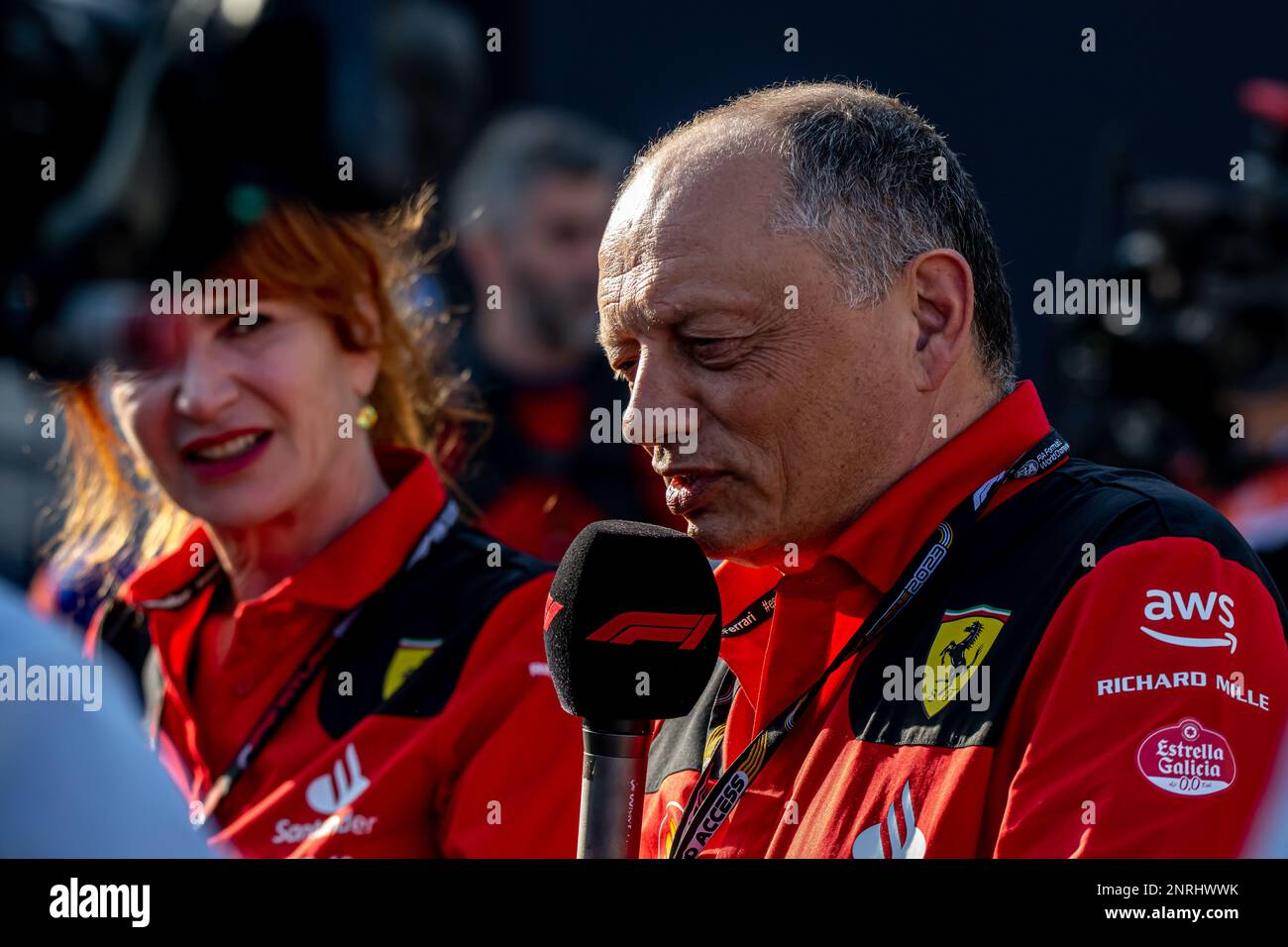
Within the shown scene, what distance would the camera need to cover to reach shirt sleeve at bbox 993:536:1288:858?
1472mm

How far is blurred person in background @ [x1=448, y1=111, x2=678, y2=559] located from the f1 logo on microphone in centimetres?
239

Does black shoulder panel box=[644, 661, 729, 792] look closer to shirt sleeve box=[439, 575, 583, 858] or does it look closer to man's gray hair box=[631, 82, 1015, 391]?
shirt sleeve box=[439, 575, 583, 858]

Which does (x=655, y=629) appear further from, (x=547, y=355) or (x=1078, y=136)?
(x=1078, y=136)

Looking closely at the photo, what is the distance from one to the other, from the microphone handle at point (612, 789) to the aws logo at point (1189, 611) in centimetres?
51

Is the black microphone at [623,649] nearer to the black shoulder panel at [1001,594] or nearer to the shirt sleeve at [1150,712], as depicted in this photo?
the black shoulder panel at [1001,594]

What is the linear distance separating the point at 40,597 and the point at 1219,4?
3.54 meters

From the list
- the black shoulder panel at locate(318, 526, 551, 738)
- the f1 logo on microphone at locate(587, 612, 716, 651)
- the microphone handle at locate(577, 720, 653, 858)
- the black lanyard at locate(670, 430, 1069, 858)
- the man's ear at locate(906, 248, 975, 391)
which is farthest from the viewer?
the black shoulder panel at locate(318, 526, 551, 738)

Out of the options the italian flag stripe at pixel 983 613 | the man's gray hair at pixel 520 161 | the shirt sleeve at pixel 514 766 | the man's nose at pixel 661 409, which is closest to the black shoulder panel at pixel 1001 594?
the italian flag stripe at pixel 983 613

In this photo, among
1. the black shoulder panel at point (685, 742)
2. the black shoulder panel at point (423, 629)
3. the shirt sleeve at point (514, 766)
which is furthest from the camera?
the black shoulder panel at point (423, 629)

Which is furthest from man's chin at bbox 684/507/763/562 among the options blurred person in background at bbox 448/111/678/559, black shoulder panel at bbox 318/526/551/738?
blurred person in background at bbox 448/111/678/559

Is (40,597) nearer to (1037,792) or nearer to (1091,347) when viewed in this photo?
(1037,792)

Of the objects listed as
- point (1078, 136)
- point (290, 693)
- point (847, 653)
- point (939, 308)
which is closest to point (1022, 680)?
point (847, 653)

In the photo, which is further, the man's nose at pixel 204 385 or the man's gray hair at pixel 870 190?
the man's nose at pixel 204 385

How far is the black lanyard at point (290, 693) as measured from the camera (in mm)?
2486
